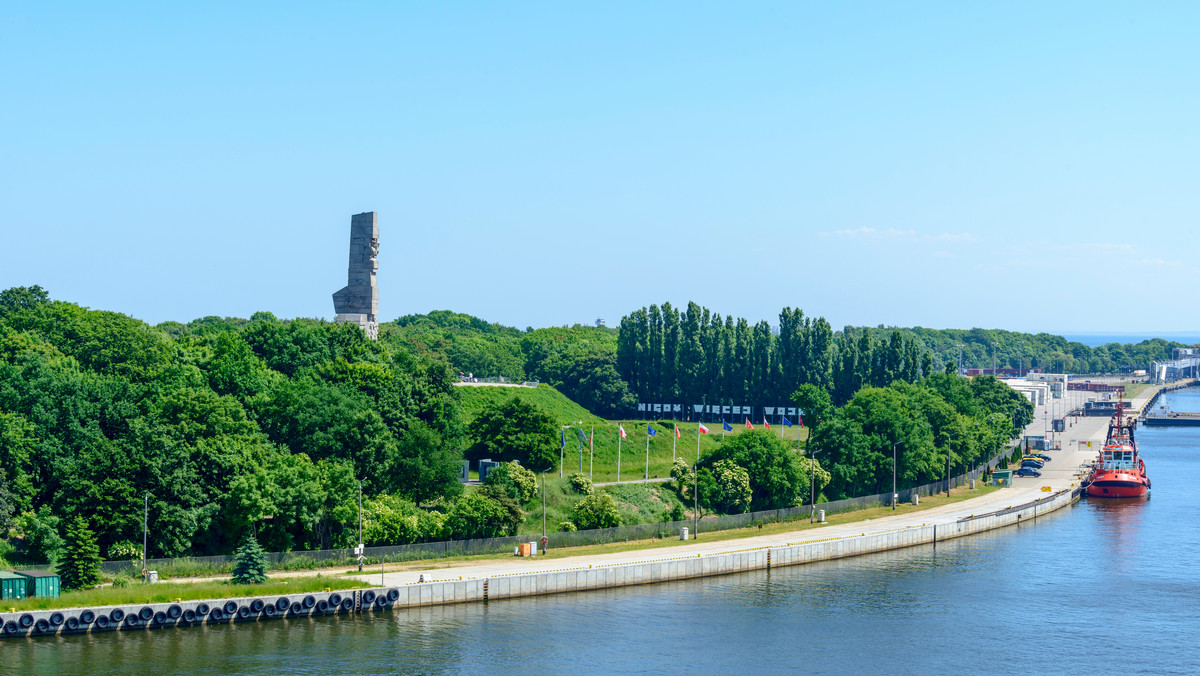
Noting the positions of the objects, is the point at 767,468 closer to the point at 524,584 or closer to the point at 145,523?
the point at 524,584

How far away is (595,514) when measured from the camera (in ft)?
266

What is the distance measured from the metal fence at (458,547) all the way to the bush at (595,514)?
1.13 meters

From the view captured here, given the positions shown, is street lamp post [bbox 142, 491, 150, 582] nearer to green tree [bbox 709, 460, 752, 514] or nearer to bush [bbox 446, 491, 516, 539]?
bush [bbox 446, 491, 516, 539]

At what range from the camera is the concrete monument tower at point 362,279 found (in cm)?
11844

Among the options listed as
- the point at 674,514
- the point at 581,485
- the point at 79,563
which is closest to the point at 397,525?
the point at 581,485

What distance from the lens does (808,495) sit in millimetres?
96375

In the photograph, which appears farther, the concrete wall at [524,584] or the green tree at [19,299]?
the green tree at [19,299]

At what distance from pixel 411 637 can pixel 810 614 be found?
829 inches

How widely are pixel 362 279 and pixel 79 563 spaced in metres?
62.8

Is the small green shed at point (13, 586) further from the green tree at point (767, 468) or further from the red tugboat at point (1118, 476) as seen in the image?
the red tugboat at point (1118, 476)

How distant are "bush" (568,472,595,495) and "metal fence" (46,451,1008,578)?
5.39 m

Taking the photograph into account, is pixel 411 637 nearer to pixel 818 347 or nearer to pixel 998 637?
pixel 998 637

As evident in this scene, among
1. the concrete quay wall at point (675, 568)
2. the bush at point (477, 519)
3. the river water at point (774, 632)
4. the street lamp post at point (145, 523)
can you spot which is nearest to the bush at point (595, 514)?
the bush at point (477, 519)

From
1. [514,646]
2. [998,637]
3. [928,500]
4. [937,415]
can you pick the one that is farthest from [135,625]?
[937,415]
